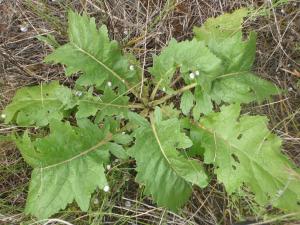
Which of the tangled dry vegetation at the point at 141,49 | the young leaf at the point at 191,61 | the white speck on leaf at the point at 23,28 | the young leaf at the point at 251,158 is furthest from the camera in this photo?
the white speck on leaf at the point at 23,28

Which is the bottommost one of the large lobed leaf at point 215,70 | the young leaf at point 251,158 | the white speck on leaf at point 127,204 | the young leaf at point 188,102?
the white speck on leaf at point 127,204

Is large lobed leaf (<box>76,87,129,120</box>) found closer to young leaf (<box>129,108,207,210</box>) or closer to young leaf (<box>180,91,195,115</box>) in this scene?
young leaf (<box>129,108,207,210</box>)

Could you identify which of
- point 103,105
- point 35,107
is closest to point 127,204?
point 103,105

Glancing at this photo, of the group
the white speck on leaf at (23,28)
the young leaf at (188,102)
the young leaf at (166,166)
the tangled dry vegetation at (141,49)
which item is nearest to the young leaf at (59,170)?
the young leaf at (166,166)

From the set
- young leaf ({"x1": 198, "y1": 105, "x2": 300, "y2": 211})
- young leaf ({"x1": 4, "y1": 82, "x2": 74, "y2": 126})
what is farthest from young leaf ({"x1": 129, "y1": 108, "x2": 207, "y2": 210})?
young leaf ({"x1": 4, "y1": 82, "x2": 74, "y2": 126})

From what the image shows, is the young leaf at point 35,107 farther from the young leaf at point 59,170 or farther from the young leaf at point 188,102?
the young leaf at point 188,102

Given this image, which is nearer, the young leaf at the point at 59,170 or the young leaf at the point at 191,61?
the young leaf at the point at 59,170
